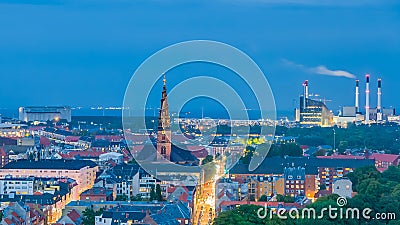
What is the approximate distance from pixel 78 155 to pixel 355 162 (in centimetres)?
1345

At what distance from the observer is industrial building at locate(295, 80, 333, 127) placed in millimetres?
74688

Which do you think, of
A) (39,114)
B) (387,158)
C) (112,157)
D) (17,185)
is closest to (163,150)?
(17,185)

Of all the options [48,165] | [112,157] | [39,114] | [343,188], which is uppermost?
[39,114]

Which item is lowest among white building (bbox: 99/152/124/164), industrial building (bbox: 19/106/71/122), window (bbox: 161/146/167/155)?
white building (bbox: 99/152/124/164)

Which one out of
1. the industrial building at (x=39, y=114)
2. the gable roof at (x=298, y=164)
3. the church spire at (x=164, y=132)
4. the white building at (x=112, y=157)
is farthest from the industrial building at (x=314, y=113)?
the church spire at (x=164, y=132)

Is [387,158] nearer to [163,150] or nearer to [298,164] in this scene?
[298,164]

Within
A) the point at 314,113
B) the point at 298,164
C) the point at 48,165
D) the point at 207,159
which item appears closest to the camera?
the point at 48,165

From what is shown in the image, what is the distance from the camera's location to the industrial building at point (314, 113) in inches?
2940

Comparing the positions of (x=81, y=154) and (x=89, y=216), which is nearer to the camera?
(x=89, y=216)

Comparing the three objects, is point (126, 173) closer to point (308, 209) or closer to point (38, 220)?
point (38, 220)

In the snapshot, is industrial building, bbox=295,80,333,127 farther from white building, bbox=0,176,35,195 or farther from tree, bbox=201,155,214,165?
white building, bbox=0,176,35,195

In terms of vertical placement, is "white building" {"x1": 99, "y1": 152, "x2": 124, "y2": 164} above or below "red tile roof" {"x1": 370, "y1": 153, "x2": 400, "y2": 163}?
below

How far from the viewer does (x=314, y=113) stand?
7531 cm

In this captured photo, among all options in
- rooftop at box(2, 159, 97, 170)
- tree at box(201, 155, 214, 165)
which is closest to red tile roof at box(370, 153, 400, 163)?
tree at box(201, 155, 214, 165)
